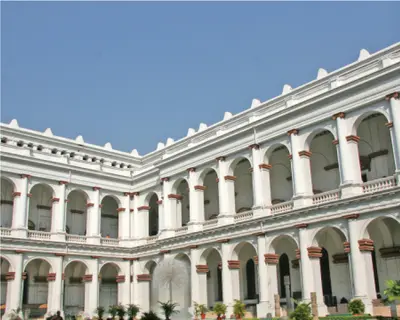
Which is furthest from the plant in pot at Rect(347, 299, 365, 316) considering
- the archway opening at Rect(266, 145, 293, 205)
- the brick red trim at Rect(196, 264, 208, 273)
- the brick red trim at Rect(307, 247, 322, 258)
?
the brick red trim at Rect(196, 264, 208, 273)

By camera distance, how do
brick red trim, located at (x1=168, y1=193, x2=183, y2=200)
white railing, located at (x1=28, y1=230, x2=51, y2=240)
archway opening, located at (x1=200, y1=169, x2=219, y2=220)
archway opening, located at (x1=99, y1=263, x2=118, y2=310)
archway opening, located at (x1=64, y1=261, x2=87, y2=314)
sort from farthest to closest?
archway opening, located at (x1=99, y1=263, x2=118, y2=310) → archway opening, located at (x1=64, y1=261, x2=87, y2=314) → archway opening, located at (x1=200, y1=169, x2=219, y2=220) → brick red trim, located at (x1=168, y1=193, x2=183, y2=200) → white railing, located at (x1=28, y1=230, x2=51, y2=240)

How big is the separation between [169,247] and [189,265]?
2.09 meters

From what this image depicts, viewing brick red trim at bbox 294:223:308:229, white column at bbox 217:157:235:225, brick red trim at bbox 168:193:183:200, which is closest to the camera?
brick red trim at bbox 294:223:308:229

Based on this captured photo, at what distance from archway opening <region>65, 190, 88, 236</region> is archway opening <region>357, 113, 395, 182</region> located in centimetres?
2269

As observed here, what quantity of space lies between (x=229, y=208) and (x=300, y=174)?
6.33m

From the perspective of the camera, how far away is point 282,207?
3228 centimetres

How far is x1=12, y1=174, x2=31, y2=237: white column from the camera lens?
122ft

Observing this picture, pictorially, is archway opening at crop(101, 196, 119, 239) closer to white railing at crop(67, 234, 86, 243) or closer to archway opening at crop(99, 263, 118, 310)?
archway opening at crop(99, 263, 118, 310)

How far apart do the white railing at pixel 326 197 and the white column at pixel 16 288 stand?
2049cm

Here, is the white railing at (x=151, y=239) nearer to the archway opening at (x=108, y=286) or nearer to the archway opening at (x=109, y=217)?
the archway opening at (x=108, y=286)

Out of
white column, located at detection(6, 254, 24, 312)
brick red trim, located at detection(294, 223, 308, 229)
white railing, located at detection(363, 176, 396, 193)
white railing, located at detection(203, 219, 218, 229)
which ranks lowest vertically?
white column, located at detection(6, 254, 24, 312)

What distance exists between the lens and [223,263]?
34.9 metres

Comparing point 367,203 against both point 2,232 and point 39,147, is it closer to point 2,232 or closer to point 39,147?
point 2,232

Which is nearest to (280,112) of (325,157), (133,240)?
(325,157)
